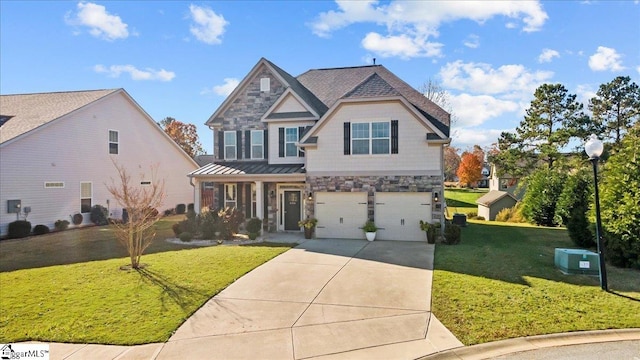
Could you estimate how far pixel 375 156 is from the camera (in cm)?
1519

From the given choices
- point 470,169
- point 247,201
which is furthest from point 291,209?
point 470,169

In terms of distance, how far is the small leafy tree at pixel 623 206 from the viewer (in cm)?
938

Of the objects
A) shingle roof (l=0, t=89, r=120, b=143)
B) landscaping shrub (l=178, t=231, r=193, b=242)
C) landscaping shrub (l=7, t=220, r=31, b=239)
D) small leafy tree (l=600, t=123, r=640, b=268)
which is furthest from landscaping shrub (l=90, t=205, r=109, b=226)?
small leafy tree (l=600, t=123, r=640, b=268)

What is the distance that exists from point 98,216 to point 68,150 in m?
4.11

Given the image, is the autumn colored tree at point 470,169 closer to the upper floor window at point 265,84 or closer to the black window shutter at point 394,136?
the black window shutter at point 394,136

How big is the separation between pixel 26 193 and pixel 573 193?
2569 centimetres

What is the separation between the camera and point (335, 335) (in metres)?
6.11

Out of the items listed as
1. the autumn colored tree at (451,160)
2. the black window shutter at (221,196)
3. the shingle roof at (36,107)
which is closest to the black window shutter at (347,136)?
the black window shutter at (221,196)

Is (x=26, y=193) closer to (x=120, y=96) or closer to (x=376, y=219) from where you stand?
(x=120, y=96)

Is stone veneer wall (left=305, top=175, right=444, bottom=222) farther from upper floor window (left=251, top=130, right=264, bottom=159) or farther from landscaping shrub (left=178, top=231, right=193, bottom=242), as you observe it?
landscaping shrub (left=178, top=231, right=193, bottom=242)

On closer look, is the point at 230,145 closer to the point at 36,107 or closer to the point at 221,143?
the point at 221,143

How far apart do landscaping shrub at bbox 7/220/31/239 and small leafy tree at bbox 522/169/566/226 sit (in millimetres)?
26950

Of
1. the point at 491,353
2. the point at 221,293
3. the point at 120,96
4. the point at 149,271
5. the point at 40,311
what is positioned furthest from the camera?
the point at 120,96

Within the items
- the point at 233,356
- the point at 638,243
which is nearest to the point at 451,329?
the point at 233,356
